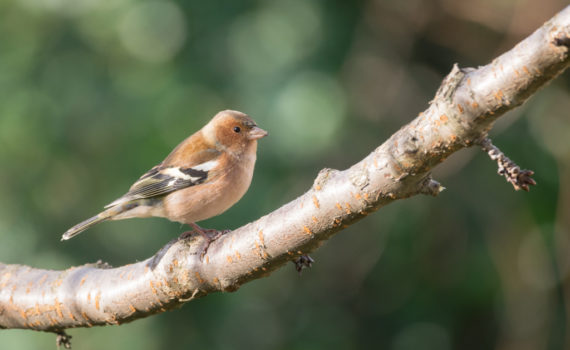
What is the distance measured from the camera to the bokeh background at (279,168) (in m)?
5.43

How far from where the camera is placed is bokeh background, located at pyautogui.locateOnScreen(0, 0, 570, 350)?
17.8ft

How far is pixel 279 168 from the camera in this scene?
5.31 metres

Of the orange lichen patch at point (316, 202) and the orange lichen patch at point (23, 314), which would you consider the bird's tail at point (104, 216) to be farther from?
the orange lichen patch at point (316, 202)

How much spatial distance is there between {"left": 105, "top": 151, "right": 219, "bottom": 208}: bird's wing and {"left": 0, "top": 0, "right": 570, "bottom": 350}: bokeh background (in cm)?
107

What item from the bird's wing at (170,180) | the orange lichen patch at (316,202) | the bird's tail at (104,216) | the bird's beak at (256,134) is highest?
the bird's beak at (256,134)

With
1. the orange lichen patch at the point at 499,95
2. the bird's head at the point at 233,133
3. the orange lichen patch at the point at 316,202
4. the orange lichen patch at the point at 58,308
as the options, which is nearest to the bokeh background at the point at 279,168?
the bird's head at the point at 233,133

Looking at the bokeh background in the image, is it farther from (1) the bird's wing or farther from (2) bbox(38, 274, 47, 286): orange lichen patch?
(2) bbox(38, 274, 47, 286): orange lichen patch

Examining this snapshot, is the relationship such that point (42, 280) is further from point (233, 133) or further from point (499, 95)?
point (499, 95)

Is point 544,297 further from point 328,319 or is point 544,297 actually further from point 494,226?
point 328,319

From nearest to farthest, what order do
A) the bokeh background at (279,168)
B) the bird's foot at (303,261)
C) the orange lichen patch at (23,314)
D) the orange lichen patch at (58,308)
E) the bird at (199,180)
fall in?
the bird's foot at (303,261) → the orange lichen patch at (58,308) → the orange lichen patch at (23,314) → the bird at (199,180) → the bokeh background at (279,168)

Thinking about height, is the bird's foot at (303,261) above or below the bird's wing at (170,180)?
below

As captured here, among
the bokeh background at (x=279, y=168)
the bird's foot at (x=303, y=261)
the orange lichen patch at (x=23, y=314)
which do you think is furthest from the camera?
the bokeh background at (x=279, y=168)

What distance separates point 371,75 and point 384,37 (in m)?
0.40

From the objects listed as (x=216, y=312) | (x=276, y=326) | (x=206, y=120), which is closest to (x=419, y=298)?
(x=276, y=326)
